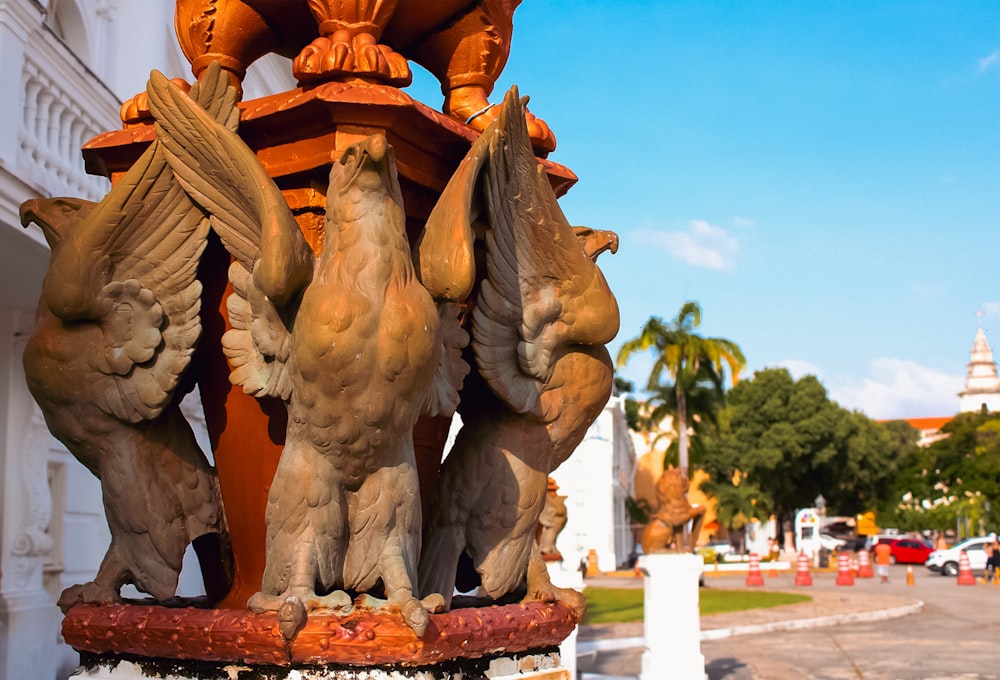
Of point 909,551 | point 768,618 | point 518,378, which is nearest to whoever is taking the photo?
point 518,378

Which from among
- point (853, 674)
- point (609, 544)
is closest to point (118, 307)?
point (853, 674)

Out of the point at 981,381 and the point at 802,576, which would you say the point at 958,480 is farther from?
the point at 981,381

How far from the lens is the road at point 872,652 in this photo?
9.21 m

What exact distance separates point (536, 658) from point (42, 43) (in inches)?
176

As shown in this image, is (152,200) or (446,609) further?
(152,200)

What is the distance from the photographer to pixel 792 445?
1487 inches

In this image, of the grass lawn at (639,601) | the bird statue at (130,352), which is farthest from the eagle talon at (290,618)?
the grass lawn at (639,601)

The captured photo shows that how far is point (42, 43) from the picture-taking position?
16.9ft

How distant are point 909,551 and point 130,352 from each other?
36960mm

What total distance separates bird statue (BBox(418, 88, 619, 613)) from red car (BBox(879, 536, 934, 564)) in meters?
35.7

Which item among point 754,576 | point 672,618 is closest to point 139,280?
point 672,618

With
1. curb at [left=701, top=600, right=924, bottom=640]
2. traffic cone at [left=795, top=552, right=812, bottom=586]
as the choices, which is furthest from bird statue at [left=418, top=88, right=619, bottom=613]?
traffic cone at [left=795, top=552, right=812, bottom=586]

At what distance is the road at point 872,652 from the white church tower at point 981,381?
6460 cm

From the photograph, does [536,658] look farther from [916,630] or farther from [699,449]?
[699,449]
